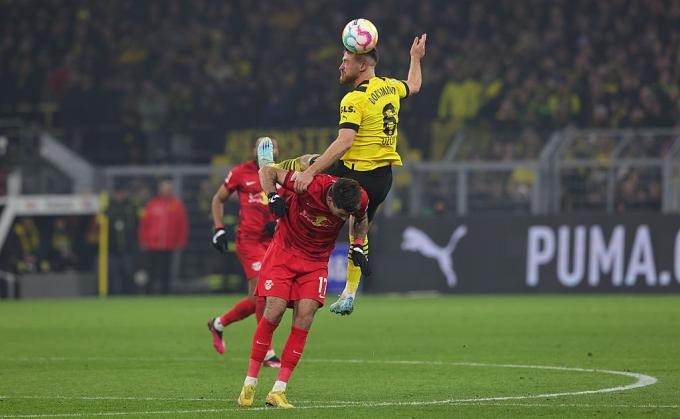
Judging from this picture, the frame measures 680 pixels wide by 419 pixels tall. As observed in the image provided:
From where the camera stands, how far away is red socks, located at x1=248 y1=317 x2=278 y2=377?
10.2 meters

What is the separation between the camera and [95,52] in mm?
36062

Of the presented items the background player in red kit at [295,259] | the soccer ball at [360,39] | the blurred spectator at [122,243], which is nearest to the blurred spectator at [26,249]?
the blurred spectator at [122,243]

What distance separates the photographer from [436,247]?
2745 cm

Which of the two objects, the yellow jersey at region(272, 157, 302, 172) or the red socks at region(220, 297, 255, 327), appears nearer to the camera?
the yellow jersey at region(272, 157, 302, 172)

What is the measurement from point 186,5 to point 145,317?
53.0ft

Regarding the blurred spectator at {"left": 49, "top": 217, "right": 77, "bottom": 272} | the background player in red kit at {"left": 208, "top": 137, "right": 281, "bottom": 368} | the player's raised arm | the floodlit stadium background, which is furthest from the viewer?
the blurred spectator at {"left": 49, "top": 217, "right": 77, "bottom": 272}

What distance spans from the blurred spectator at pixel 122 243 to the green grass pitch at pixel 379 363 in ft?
19.4

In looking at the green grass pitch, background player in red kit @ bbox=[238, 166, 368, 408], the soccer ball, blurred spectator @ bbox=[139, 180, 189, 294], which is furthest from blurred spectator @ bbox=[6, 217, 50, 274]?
background player in red kit @ bbox=[238, 166, 368, 408]

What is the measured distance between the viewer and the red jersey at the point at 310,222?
10305 mm

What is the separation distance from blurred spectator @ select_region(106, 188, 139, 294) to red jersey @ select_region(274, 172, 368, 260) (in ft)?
65.6

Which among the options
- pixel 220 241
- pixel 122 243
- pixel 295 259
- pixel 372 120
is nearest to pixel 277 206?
pixel 295 259

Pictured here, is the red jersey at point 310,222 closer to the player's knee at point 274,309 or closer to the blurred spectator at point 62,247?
the player's knee at point 274,309

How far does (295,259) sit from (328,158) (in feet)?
2.86

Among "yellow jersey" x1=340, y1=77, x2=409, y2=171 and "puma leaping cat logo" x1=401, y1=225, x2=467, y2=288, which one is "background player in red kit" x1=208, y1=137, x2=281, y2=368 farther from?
"puma leaping cat logo" x1=401, y1=225, x2=467, y2=288
